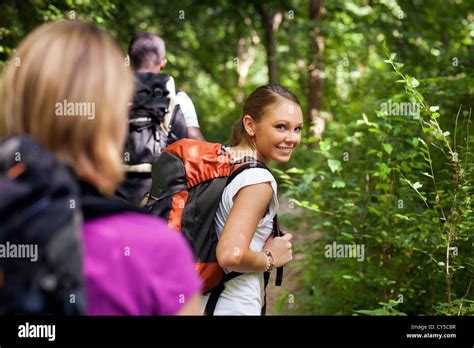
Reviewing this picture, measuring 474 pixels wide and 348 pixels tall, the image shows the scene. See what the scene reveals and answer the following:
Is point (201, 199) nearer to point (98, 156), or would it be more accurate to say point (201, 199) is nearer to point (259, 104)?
point (259, 104)

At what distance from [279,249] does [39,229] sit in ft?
4.69

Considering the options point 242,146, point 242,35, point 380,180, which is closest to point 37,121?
point 242,146

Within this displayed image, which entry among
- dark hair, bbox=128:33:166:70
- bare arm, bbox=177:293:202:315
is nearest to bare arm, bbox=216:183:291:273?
bare arm, bbox=177:293:202:315

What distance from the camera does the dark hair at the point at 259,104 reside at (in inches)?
108

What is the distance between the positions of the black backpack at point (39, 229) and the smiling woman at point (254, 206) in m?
1.07

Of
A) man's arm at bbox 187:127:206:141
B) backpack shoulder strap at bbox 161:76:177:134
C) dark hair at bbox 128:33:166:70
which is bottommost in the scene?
man's arm at bbox 187:127:206:141

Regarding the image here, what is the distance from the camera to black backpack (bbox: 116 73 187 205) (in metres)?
3.79

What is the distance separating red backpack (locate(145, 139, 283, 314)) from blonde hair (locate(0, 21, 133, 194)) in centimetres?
115

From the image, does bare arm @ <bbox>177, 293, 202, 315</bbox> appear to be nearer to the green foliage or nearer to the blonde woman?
the blonde woman

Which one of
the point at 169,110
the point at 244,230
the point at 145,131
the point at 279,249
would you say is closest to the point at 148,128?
the point at 145,131

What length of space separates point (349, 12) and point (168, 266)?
7.57 meters

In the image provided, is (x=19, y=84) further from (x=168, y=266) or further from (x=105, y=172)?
(x=168, y=266)

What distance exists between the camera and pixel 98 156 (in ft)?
4.33

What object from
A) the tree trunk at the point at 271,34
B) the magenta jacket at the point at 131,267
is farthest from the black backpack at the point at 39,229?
the tree trunk at the point at 271,34
